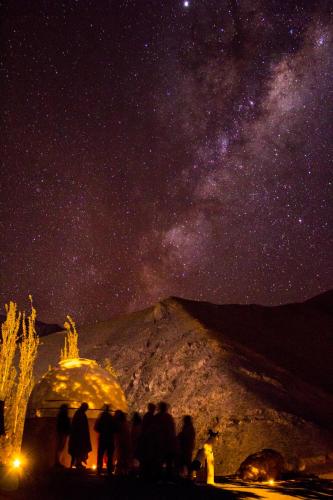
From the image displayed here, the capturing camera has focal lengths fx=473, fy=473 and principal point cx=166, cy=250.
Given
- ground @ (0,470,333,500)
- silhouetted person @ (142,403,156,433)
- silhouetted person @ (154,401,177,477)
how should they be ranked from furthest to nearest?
silhouetted person @ (142,403,156,433)
silhouetted person @ (154,401,177,477)
ground @ (0,470,333,500)

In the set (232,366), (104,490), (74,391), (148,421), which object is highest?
(232,366)

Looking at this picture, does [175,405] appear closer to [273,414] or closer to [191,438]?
[273,414]

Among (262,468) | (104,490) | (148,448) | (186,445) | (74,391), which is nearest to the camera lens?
(104,490)

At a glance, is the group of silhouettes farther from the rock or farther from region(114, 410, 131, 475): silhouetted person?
the rock

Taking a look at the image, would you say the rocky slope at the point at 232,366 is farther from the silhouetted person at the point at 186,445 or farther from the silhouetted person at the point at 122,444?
the silhouetted person at the point at 122,444

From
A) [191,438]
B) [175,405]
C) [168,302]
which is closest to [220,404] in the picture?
[175,405]

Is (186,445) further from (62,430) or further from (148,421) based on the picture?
(62,430)

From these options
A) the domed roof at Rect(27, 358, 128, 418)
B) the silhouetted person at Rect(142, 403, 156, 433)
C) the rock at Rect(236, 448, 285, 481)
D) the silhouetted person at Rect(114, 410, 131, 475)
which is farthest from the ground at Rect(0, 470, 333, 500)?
the rock at Rect(236, 448, 285, 481)

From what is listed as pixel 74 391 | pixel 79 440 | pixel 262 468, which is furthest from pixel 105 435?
pixel 262 468

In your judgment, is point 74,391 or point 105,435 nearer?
point 105,435

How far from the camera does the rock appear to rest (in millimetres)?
13648

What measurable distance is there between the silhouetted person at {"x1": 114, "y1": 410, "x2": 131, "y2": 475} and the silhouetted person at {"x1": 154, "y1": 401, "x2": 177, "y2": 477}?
0.99 metres

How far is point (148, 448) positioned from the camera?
33.1ft

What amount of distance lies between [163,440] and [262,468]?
5062 mm
